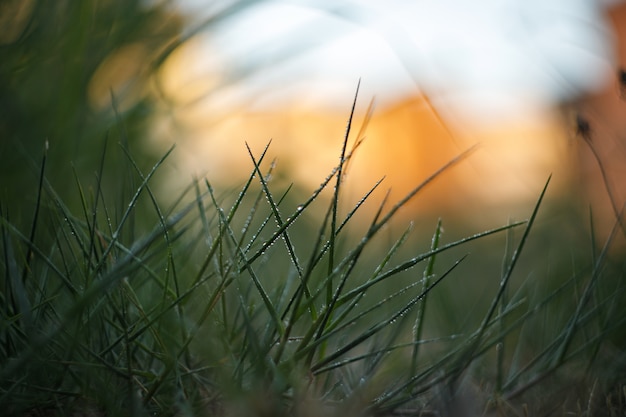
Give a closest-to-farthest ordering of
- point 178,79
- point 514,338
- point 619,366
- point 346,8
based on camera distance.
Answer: point 619,366
point 514,338
point 346,8
point 178,79

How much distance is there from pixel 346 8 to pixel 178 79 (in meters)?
0.33

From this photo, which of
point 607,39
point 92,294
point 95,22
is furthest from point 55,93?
point 607,39

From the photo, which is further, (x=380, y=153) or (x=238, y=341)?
(x=380, y=153)

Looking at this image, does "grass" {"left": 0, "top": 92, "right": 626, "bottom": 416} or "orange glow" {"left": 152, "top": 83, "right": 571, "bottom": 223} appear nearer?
"grass" {"left": 0, "top": 92, "right": 626, "bottom": 416}

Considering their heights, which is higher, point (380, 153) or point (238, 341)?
point (238, 341)

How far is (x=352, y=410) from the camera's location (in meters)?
0.32

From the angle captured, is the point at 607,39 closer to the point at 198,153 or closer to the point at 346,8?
the point at 346,8

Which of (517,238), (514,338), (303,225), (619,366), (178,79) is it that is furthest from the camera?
(303,225)

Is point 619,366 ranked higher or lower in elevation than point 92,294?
lower

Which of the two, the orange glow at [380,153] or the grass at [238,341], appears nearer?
the grass at [238,341]

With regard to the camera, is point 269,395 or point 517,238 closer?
point 269,395

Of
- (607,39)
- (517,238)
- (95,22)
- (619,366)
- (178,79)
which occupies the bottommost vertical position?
(517,238)

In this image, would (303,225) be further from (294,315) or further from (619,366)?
(294,315)

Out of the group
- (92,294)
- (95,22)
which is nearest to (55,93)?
(95,22)
